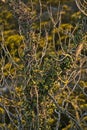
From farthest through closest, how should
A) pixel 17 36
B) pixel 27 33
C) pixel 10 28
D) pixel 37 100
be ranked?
1. pixel 10 28
2. pixel 17 36
3. pixel 27 33
4. pixel 37 100

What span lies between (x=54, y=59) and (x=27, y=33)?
534 mm

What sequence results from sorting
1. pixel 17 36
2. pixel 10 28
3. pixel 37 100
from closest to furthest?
1. pixel 37 100
2. pixel 17 36
3. pixel 10 28

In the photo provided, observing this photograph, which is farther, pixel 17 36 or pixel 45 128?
pixel 17 36

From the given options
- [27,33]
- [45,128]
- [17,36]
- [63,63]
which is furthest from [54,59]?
[17,36]

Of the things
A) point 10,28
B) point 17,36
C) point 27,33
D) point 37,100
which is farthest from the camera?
point 10,28

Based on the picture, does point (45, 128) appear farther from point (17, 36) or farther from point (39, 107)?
point (17, 36)

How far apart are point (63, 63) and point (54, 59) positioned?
0.44ft

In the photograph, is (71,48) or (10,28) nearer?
(71,48)

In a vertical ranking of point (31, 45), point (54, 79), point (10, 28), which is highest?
point (31, 45)

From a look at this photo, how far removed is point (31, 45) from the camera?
561 cm

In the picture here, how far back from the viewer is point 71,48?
580cm

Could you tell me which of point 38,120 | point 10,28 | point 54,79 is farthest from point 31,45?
point 10,28

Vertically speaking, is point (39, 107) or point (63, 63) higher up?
point (63, 63)

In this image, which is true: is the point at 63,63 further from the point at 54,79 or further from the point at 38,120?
the point at 38,120
